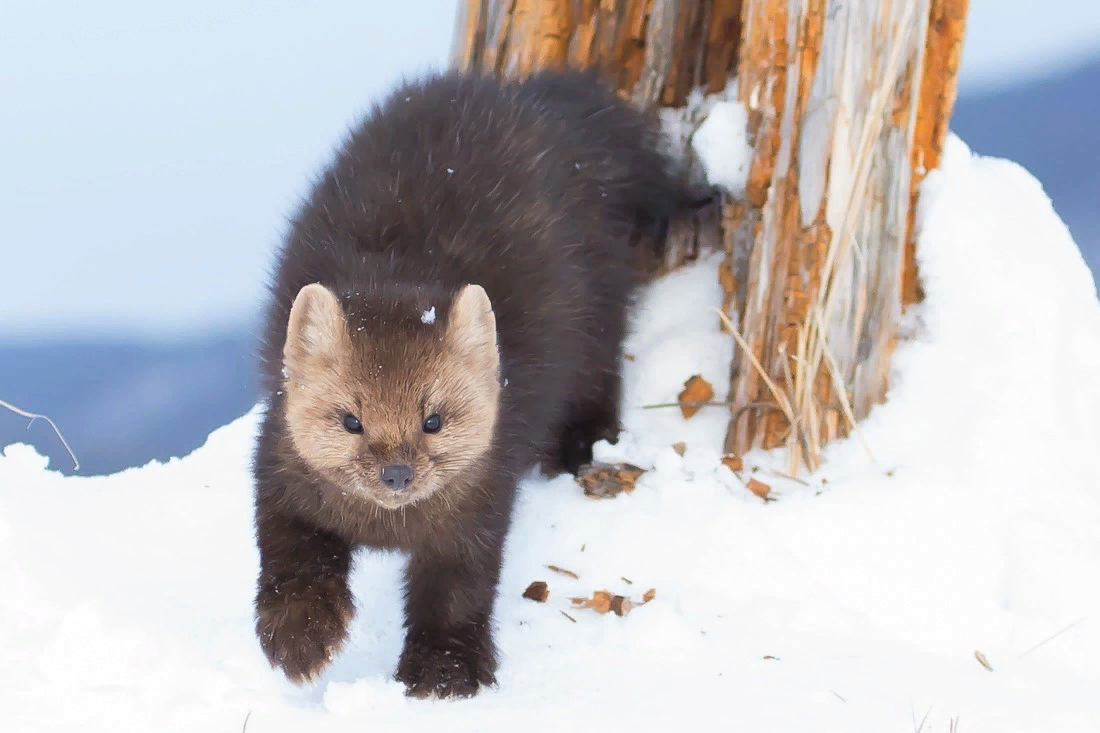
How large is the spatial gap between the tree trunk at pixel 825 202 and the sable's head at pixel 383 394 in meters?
1.67

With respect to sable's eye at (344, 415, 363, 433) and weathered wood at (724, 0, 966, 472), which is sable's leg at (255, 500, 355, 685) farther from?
weathered wood at (724, 0, 966, 472)

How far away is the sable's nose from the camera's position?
333 cm

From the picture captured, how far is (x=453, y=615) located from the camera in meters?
3.78

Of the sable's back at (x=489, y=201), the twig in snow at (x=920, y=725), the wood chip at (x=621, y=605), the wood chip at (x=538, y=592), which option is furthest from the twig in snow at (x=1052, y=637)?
the sable's back at (x=489, y=201)

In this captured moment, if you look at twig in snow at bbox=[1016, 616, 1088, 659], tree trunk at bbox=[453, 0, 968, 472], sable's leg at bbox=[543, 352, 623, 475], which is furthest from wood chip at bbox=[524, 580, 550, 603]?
twig in snow at bbox=[1016, 616, 1088, 659]

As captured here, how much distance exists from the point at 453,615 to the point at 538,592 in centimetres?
48

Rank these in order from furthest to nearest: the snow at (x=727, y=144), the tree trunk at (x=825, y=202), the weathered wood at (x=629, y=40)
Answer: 1. the weathered wood at (x=629, y=40)
2. the snow at (x=727, y=144)
3. the tree trunk at (x=825, y=202)

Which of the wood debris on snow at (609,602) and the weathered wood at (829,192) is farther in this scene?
the weathered wood at (829,192)

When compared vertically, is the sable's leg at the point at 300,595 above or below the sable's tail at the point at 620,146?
below

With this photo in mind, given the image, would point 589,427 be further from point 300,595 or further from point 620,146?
point 300,595

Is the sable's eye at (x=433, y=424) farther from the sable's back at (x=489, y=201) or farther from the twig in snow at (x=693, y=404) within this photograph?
the twig in snow at (x=693, y=404)

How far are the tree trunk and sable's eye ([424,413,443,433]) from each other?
1.74 m

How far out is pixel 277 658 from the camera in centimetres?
354

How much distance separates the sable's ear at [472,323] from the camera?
3.52 metres
